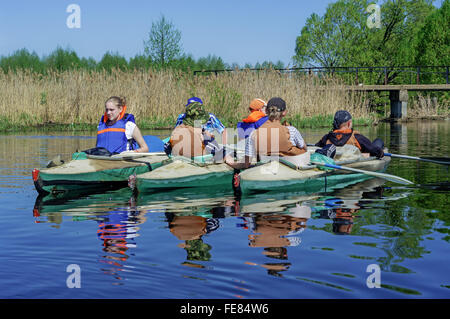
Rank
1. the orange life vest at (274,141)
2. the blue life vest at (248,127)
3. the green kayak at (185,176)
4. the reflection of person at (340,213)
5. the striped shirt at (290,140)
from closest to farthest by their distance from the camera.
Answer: the reflection of person at (340,213) → the orange life vest at (274,141) → the green kayak at (185,176) → the striped shirt at (290,140) → the blue life vest at (248,127)

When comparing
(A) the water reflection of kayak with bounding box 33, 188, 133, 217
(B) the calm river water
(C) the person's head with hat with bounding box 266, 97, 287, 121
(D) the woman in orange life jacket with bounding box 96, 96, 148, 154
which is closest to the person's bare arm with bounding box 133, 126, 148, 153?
(D) the woman in orange life jacket with bounding box 96, 96, 148, 154

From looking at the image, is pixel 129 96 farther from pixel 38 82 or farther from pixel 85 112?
pixel 38 82

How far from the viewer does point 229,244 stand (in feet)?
17.6

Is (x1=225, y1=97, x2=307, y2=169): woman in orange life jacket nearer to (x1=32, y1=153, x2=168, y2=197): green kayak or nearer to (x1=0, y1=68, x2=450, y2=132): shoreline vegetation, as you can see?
(x1=32, y1=153, x2=168, y2=197): green kayak

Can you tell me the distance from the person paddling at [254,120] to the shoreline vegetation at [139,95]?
34.8 ft

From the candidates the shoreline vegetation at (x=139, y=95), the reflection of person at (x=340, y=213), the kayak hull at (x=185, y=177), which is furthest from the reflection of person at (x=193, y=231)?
the shoreline vegetation at (x=139, y=95)

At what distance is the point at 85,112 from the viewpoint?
20.8 m

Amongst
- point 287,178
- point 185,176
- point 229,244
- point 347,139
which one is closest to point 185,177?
point 185,176

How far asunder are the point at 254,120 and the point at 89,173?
270 centimetres

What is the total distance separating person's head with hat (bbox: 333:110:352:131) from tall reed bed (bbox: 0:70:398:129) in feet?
37.5

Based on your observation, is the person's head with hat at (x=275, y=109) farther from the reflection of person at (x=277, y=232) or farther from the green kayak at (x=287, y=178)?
the reflection of person at (x=277, y=232)

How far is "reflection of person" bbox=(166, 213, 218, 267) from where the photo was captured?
5.06 meters

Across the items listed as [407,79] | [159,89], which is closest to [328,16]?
[407,79]

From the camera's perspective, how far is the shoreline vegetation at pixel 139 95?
20.3 metres
